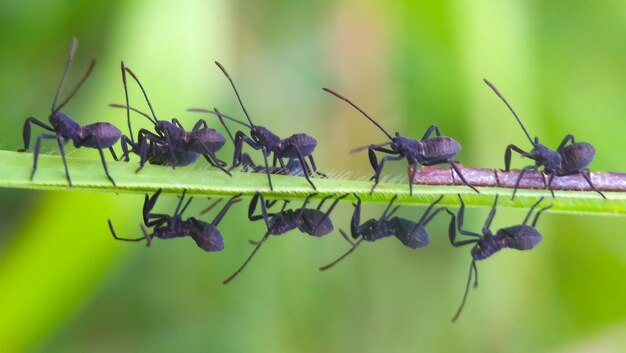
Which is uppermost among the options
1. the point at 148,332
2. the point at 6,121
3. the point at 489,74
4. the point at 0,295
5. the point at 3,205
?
the point at 489,74

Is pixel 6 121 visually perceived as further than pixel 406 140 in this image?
Yes

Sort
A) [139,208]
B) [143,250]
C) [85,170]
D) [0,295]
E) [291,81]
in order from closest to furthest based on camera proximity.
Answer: [85,170] < [0,295] < [139,208] < [143,250] < [291,81]

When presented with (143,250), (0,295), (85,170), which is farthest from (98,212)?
(85,170)

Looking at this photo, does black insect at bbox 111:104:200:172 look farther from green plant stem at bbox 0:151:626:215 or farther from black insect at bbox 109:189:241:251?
green plant stem at bbox 0:151:626:215

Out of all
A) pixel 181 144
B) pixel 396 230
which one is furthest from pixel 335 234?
pixel 181 144

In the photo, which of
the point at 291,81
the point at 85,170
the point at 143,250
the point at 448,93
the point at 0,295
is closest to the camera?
the point at 85,170

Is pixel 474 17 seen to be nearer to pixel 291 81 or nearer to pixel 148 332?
pixel 291 81

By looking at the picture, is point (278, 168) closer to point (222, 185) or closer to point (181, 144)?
point (181, 144)
